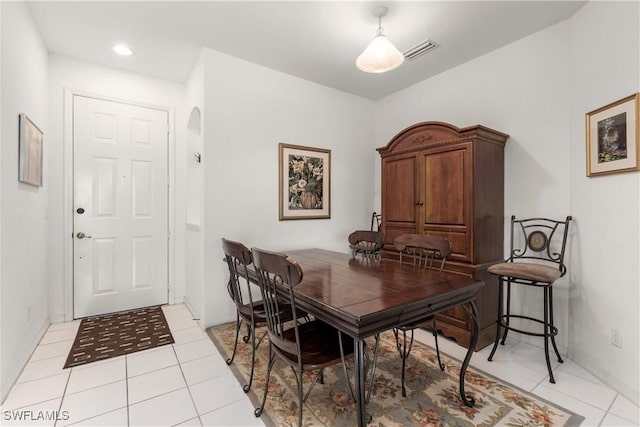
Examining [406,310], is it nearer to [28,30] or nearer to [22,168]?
[22,168]

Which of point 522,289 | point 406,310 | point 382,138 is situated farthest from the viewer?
point 382,138

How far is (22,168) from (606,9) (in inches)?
172

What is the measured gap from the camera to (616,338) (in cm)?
200

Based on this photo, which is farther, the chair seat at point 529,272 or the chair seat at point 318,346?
the chair seat at point 529,272

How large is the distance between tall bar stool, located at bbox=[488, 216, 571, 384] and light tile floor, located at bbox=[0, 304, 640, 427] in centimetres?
16

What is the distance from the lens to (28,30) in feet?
7.68

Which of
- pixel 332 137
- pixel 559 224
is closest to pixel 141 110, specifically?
pixel 332 137

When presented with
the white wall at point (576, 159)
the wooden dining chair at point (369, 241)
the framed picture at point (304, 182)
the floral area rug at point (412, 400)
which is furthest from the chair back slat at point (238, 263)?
the white wall at point (576, 159)

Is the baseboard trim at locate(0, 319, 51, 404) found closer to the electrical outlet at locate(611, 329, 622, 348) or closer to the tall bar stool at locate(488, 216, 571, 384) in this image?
the tall bar stool at locate(488, 216, 571, 384)

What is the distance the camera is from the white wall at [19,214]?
1.88 m

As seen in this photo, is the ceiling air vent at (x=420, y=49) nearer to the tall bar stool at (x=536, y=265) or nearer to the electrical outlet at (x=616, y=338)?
the tall bar stool at (x=536, y=265)

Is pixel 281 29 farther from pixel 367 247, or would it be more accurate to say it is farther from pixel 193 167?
pixel 367 247

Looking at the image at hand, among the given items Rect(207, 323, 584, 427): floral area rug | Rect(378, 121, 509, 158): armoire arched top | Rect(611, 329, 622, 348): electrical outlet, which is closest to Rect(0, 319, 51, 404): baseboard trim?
Rect(207, 323, 584, 427): floral area rug

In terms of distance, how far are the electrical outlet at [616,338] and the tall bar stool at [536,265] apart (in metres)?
0.31
